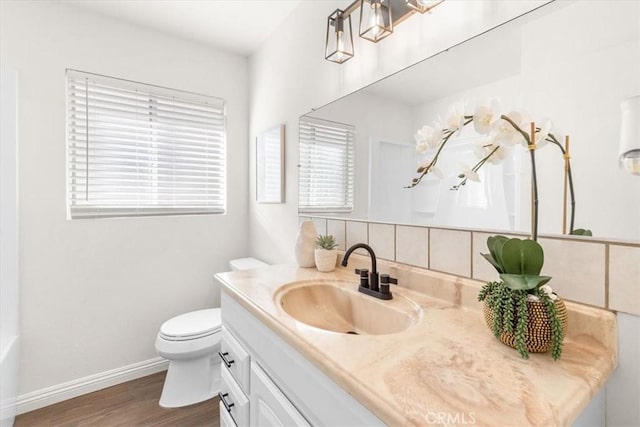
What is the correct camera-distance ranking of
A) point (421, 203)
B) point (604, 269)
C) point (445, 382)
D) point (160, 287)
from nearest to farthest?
1. point (445, 382)
2. point (604, 269)
3. point (421, 203)
4. point (160, 287)

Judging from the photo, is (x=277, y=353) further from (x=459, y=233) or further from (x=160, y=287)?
(x=160, y=287)

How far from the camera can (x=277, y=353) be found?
0.83 m

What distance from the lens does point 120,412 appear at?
1.74 m

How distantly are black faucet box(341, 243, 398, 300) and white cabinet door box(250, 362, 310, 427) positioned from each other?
43cm

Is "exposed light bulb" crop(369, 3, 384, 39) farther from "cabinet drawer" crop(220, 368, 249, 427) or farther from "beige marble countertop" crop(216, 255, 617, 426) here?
"cabinet drawer" crop(220, 368, 249, 427)

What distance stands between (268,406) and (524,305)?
741 millimetres

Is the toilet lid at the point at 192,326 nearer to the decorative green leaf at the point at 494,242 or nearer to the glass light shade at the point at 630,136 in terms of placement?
the decorative green leaf at the point at 494,242

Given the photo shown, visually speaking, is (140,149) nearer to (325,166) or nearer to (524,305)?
(325,166)

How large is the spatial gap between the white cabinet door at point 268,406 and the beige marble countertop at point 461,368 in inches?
7.3

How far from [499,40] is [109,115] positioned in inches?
86.7

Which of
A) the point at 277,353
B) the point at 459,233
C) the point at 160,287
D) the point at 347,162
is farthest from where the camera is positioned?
the point at 160,287

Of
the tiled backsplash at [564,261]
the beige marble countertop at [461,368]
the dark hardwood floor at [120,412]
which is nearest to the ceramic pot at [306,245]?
the tiled backsplash at [564,261]

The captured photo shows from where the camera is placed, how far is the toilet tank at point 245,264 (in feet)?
7.04

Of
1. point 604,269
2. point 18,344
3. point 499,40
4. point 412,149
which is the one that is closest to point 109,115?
point 18,344
